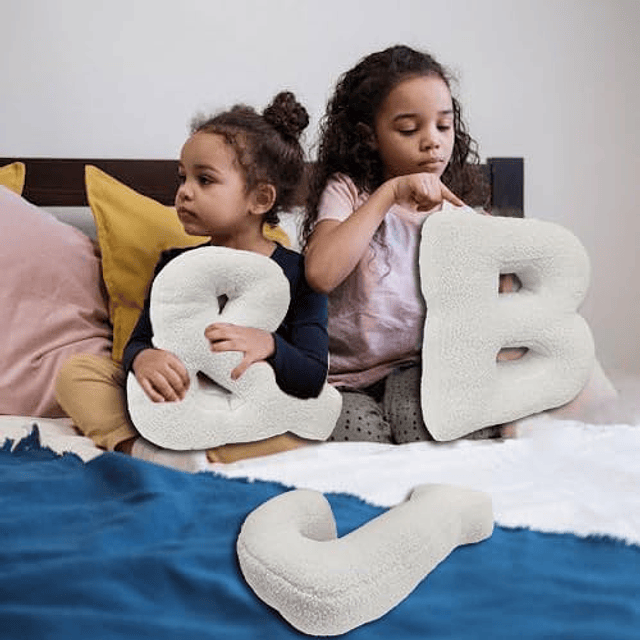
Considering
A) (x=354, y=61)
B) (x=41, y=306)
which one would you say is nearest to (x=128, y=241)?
(x=41, y=306)

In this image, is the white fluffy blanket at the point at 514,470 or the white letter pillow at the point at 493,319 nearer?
the white fluffy blanket at the point at 514,470

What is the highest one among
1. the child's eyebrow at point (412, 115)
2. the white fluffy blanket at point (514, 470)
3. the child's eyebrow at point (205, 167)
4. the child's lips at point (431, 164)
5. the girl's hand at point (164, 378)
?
the child's eyebrow at point (412, 115)

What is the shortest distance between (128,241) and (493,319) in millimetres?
635

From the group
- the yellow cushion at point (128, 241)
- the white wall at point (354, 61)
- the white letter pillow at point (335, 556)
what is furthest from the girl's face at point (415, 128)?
the white wall at point (354, 61)

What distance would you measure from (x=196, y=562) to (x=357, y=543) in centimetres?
12

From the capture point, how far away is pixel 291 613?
24.0 inches

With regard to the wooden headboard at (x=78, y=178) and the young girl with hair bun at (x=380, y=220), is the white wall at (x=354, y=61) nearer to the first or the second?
the wooden headboard at (x=78, y=178)

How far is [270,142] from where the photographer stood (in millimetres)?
999

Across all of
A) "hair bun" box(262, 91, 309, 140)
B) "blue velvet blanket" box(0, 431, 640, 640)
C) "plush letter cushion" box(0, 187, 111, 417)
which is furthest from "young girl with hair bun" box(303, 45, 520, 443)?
"plush letter cushion" box(0, 187, 111, 417)

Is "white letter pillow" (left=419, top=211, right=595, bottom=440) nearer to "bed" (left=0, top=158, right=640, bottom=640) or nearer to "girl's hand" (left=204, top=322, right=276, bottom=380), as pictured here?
"bed" (left=0, top=158, right=640, bottom=640)

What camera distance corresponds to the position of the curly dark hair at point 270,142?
0.99 metres

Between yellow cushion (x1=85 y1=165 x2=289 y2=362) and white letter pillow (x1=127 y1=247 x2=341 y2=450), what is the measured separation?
42cm

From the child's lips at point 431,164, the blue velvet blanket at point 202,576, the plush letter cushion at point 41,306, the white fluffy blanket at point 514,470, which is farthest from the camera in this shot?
the plush letter cushion at point 41,306

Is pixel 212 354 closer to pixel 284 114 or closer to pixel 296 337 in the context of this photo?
pixel 296 337
